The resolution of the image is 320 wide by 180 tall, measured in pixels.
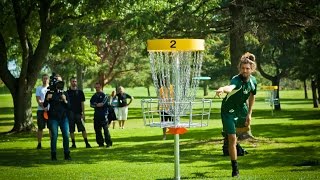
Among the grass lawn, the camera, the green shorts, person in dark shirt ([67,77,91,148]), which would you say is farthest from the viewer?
person in dark shirt ([67,77,91,148])

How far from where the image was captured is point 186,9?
1820 cm

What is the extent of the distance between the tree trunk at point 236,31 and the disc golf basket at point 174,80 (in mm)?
9239

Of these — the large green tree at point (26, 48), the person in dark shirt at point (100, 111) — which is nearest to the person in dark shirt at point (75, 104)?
the person in dark shirt at point (100, 111)

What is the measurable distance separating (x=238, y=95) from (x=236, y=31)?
8.55 m

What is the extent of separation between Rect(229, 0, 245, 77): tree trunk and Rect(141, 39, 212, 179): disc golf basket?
9239 mm

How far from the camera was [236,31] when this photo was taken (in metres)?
18.6

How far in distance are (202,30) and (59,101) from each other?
6.08 metres

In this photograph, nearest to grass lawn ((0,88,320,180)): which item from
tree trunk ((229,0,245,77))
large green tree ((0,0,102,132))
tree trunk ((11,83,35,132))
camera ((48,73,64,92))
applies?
camera ((48,73,64,92))

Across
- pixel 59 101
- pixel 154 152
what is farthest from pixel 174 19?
pixel 59 101

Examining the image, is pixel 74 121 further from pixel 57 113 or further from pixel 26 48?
pixel 26 48

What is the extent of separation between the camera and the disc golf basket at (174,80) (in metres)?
8.74

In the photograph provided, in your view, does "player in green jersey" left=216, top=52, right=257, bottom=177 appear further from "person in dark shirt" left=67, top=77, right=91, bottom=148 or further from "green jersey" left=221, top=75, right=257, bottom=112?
"person in dark shirt" left=67, top=77, right=91, bottom=148

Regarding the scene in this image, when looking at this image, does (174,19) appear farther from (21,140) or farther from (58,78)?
(21,140)

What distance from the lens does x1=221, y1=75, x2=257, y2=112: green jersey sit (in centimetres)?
1019
